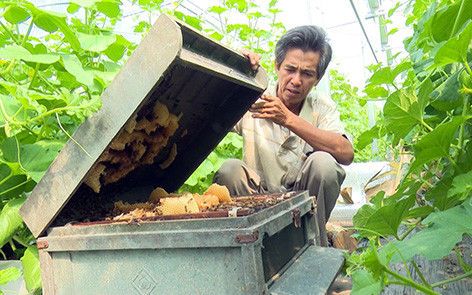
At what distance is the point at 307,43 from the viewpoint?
8.25ft

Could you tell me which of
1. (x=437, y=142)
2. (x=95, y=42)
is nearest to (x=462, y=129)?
(x=437, y=142)

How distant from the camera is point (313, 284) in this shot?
4.46ft

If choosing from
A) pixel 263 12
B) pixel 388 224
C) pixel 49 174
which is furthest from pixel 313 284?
pixel 263 12

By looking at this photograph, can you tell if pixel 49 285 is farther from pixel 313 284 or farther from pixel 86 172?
pixel 313 284

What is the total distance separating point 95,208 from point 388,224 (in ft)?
3.42

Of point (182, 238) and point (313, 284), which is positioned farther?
point (313, 284)

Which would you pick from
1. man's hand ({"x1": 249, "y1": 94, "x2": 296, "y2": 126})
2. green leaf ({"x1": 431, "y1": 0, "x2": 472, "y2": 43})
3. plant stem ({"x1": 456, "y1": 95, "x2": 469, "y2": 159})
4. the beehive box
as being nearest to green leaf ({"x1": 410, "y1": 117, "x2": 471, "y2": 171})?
plant stem ({"x1": 456, "y1": 95, "x2": 469, "y2": 159})

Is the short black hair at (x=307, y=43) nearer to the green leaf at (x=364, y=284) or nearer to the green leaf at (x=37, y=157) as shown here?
the green leaf at (x=37, y=157)

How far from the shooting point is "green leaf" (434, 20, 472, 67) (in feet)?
2.85

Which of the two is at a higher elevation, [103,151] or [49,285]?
[103,151]

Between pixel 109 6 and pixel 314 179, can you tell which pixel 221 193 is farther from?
pixel 109 6

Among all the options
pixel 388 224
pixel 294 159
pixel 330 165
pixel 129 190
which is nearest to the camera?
pixel 388 224

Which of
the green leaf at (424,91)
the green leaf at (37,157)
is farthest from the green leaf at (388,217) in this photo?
the green leaf at (37,157)

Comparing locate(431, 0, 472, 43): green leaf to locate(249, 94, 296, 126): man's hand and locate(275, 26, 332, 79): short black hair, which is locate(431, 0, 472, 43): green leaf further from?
locate(275, 26, 332, 79): short black hair
